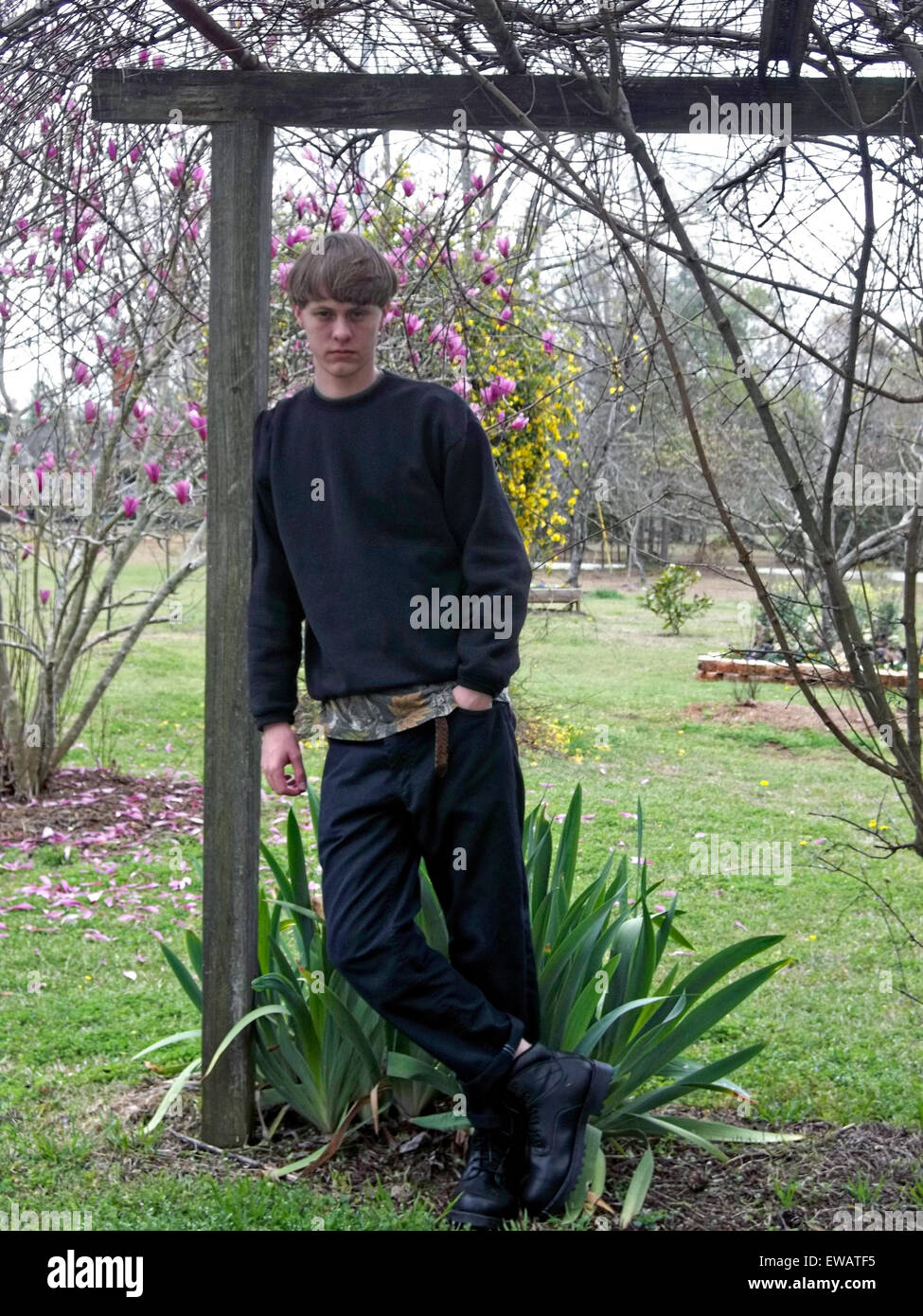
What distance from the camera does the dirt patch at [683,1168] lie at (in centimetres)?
297

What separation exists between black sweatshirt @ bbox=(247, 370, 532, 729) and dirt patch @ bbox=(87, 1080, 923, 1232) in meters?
1.19

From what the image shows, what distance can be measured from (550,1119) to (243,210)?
2.21 metres

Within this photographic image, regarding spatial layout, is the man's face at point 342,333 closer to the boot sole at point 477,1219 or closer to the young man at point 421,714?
the young man at point 421,714

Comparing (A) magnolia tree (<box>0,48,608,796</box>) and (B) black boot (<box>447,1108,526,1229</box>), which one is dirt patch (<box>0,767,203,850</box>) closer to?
(A) magnolia tree (<box>0,48,608,796</box>)

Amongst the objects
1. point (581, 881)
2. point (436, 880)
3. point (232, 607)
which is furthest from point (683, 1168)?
point (581, 881)

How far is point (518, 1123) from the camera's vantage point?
2.91 metres

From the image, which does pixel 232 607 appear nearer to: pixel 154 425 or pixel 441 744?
pixel 441 744

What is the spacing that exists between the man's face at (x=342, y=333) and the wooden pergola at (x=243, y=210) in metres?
0.37

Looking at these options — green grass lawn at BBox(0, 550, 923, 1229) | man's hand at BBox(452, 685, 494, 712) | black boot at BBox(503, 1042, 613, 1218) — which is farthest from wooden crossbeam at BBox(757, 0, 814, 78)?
black boot at BBox(503, 1042, 613, 1218)

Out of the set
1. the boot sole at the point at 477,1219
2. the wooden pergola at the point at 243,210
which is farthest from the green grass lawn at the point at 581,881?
the wooden pergola at the point at 243,210

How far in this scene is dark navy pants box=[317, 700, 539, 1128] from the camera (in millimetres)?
2756

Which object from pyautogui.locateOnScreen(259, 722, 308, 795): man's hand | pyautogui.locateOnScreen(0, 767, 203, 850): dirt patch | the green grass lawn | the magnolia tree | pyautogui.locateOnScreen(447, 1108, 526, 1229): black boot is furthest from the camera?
pyautogui.locateOnScreen(0, 767, 203, 850): dirt patch
